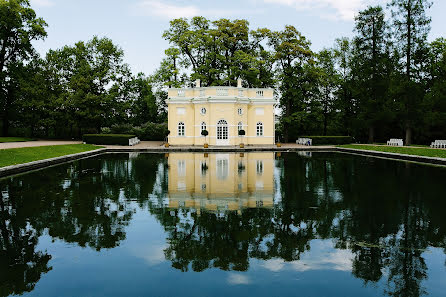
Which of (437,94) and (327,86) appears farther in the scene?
(327,86)

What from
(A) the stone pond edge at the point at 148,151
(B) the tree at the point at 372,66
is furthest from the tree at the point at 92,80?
(B) the tree at the point at 372,66

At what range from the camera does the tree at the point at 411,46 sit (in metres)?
32.8

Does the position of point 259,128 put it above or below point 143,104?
below

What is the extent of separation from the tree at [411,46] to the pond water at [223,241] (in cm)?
2510

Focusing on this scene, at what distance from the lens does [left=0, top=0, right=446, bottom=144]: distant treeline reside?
1478 inches

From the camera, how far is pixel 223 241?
224 inches

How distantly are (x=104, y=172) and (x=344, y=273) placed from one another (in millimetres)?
12465

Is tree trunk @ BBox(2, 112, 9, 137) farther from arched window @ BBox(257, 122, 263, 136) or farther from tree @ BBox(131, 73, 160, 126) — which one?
arched window @ BBox(257, 122, 263, 136)

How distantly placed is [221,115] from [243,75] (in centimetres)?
890

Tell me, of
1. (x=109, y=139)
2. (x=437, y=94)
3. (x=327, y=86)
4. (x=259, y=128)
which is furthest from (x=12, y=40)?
(x=437, y=94)

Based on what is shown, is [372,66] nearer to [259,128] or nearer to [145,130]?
[259,128]

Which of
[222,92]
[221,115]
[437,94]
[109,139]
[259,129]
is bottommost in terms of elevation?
[109,139]

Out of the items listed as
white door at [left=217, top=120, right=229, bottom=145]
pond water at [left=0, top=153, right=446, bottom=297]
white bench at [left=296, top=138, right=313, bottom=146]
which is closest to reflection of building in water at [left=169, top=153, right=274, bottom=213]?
pond water at [left=0, top=153, right=446, bottom=297]

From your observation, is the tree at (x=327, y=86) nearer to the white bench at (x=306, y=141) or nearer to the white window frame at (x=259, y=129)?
the white bench at (x=306, y=141)
